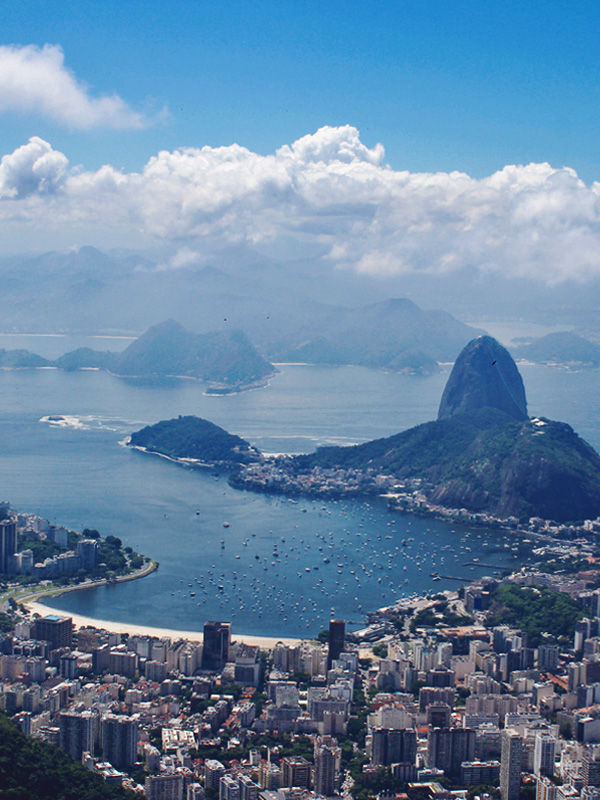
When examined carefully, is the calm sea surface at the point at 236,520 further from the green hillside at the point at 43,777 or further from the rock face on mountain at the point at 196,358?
the rock face on mountain at the point at 196,358

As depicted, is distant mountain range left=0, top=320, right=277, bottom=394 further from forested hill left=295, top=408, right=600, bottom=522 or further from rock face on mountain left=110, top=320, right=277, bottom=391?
forested hill left=295, top=408, right=600, bottom=522

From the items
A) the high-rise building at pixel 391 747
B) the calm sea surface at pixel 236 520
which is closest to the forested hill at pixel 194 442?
the calm sea surface at pixel 236 520

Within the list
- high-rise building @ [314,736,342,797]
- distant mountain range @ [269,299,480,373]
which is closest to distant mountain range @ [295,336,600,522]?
high-rise building @ [314,736,342,797]

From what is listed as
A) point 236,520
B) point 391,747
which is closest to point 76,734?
point 391,747

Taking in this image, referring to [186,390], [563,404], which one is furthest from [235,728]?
[186,390]

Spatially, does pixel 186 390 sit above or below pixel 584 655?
above

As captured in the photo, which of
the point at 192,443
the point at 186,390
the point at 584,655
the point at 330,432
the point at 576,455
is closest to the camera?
the point at 584,655

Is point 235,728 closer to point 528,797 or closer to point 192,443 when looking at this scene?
point 528,797
